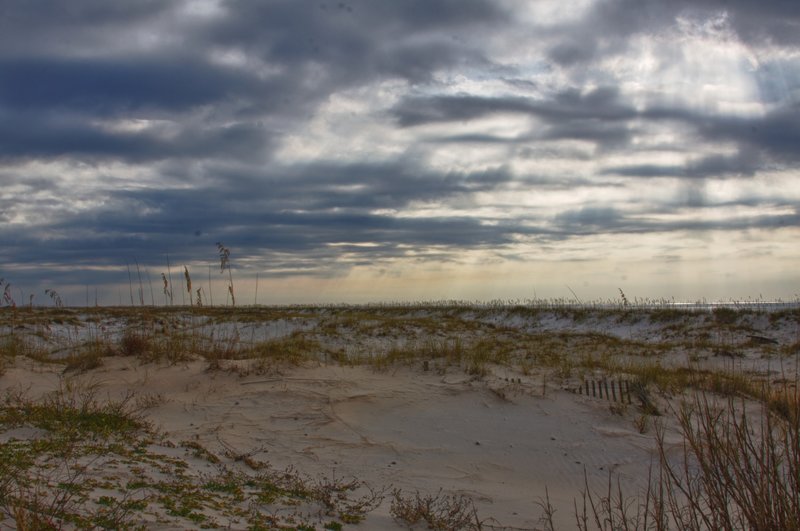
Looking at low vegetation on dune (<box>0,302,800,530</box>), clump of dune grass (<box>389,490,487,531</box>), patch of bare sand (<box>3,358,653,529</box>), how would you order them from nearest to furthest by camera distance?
low vegetation on dune (<box>0,302,800,530</box>) < clump of dune grass (<box>389,490,487,531</box>) < patch of bare sand (<box>3,358,653,529</box>)

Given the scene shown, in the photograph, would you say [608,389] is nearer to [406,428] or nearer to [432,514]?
[406,428]

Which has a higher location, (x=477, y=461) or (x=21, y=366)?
(x=21, y=366)

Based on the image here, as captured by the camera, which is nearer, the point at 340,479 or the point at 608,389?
the point at 340,479

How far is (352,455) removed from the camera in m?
6.82

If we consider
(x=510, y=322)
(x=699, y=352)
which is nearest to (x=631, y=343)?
(x=699, y=352)

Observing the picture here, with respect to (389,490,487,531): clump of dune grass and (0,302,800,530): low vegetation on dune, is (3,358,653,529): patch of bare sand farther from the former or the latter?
(0,302,800,530): low vegetation on dune

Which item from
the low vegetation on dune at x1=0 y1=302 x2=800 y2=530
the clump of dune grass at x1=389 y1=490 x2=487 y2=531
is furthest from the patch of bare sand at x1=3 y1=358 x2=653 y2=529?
the low vegetation on dune at x1=0 y1=302 x2=800 y2=530

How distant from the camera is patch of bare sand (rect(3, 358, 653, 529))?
6312 mm

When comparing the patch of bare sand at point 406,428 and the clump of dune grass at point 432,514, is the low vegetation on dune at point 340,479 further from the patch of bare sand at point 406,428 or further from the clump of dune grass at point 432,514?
the patch of bare sand at point 406,428

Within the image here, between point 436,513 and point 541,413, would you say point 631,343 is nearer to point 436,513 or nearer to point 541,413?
point 541,413

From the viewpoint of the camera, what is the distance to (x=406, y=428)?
308 inches

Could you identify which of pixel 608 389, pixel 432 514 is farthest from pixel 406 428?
pixel 608 389

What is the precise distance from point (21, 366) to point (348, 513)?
26.7 feet

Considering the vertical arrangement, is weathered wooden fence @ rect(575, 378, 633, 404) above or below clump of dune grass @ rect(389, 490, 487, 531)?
above
